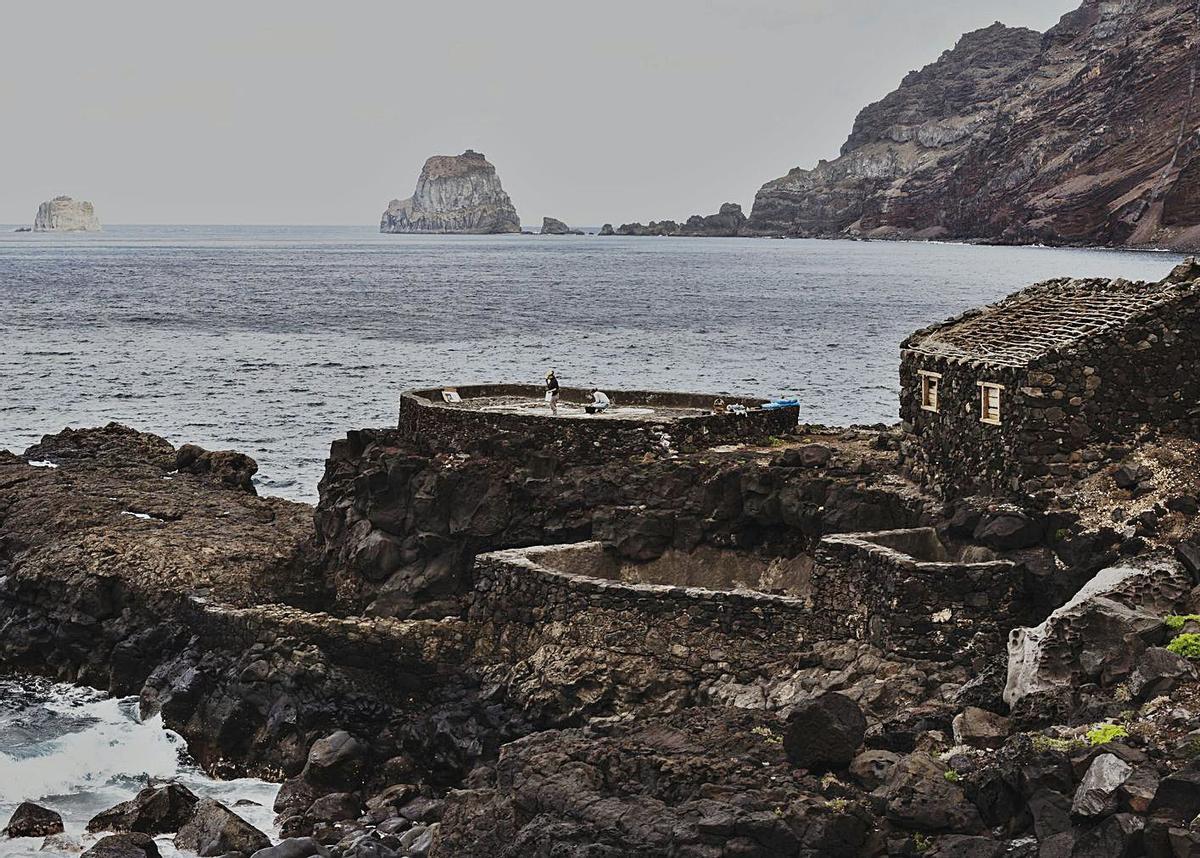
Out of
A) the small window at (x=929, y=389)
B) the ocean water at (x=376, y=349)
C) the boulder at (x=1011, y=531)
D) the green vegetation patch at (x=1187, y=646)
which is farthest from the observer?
the ocean water at (x=376, y=349)

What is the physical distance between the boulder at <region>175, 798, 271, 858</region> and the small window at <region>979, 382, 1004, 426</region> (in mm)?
15969

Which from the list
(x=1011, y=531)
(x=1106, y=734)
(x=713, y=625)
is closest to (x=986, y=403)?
(x=1011, y=531)

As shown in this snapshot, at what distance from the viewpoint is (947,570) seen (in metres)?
29.0

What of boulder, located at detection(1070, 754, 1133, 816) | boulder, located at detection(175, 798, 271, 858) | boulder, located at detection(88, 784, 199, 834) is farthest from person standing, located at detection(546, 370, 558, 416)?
boulder, located at detection(1070, 754, 1133, 816)

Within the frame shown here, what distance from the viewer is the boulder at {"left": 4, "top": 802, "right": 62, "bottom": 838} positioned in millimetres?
29375

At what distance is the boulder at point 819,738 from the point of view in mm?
23641

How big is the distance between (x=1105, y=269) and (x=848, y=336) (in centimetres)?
7402

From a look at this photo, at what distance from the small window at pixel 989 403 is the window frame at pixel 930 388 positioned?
Result: 1.92 meters

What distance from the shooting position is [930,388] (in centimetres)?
3481

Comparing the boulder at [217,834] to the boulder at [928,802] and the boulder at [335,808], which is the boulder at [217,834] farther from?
the boulder at [928,802]

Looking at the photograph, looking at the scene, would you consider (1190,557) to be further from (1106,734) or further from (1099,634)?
(1106,734)

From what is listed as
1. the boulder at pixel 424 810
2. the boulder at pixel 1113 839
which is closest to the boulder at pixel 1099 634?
the boulder at pixel 1113 839

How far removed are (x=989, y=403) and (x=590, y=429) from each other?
10.1 meters

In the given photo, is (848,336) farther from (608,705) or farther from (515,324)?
(608,705)
